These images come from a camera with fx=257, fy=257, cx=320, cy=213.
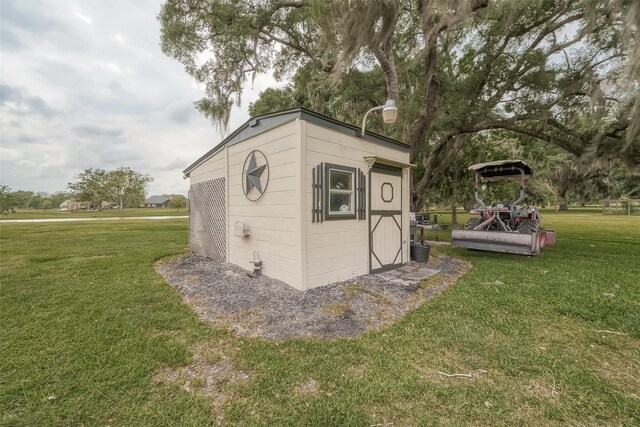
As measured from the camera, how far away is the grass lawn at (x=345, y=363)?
1.66m

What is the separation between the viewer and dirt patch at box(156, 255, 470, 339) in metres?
2.82

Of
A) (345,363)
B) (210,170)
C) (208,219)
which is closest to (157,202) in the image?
(208,219)

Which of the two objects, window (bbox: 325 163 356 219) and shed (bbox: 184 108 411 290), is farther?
window (bbox: 325 163 356 219)

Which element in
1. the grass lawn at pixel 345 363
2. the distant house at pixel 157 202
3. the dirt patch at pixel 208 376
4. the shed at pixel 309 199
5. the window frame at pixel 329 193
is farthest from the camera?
the distant house at pixel 157 202

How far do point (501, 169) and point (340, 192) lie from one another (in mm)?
5291

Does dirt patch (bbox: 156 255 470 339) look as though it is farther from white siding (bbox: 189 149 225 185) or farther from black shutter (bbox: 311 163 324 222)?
white siding (bbox: 189 149 225 185)

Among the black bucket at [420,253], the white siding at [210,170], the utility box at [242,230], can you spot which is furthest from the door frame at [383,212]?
the white siding at [210,170]

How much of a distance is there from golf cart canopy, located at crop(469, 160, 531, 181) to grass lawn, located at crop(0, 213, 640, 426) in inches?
130

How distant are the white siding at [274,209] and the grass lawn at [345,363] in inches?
55.5

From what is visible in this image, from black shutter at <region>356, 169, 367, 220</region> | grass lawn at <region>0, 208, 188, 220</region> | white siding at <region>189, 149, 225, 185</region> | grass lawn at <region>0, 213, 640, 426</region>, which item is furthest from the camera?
grass lawn at <region>0, 208, 188, 220</region>

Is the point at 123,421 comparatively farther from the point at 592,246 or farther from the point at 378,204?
the point at 592,246

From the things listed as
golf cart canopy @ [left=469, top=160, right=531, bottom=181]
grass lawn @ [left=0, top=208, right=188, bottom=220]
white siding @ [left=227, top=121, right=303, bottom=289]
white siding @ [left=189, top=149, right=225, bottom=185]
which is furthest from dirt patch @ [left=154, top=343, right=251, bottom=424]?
grass lawn @ [left=0, top=208, right=188, bottom=220]

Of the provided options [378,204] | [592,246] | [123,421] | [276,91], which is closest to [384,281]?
[378,204]

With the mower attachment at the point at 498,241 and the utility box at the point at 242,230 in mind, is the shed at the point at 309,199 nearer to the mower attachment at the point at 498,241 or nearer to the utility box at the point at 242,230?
the utility box at the point at 242,230
